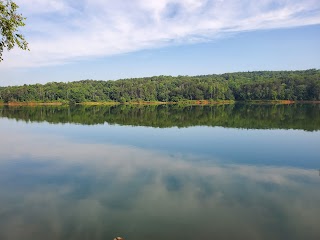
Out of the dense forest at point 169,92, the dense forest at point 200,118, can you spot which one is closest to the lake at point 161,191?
the dense forest at point 200,118

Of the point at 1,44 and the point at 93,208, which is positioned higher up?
the point at 1,44

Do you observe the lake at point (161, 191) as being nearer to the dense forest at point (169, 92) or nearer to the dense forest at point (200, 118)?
the dense forest at point (200, 118)

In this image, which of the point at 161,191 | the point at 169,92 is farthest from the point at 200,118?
the point at 169,92

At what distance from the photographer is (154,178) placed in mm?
17094

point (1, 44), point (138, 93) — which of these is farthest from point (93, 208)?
point (138, 93)

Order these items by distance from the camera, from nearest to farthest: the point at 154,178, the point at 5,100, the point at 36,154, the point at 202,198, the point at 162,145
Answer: the point at 202,198 < the point at 154,178 < the point at 36,154 < the point at 162,145 < the point at 5,100

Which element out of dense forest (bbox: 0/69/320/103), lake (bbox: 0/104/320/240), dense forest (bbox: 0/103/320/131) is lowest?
dense forest (bbox: 0/103/320/131)

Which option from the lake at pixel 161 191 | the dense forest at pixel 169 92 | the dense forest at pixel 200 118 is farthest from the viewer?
the dense forest at pixel 169 92

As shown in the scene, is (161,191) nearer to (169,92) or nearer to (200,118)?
(200,118)

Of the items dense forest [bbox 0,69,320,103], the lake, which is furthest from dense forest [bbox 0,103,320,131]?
A: dense forest [bbox 0,69,320,103]

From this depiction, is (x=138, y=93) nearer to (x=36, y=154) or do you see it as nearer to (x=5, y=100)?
(x=5, y=100)

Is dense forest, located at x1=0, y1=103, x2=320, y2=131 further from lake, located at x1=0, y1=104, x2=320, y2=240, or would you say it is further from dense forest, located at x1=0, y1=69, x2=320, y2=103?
dense forest, located at x1=0, y1=69, x2=320, y2=103

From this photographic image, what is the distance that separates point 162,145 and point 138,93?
126821 mm

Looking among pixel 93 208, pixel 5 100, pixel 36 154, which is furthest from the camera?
pixel 5 100
